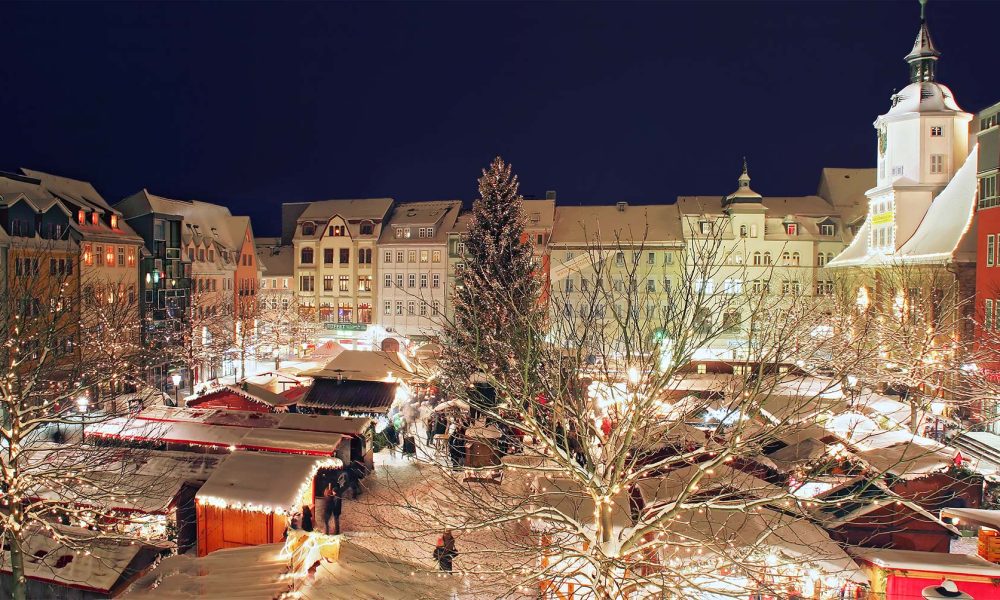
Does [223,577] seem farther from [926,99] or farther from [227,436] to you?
[926,99]

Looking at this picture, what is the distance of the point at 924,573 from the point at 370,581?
945 centimetres

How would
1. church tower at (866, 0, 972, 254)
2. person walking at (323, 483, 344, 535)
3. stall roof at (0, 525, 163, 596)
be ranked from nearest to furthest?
stall roof at (0, 525, 163, 596)
person walking at (323, 483, 344, 535)
church tower at (866, 0, 972, 254)

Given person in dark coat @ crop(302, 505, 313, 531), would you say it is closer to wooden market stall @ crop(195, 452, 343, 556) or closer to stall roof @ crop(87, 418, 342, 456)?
wooden market stall @ crop(195, 452, 343, 556)

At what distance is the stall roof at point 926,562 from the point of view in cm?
1059

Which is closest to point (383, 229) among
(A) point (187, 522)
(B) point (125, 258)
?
(B) point (125, 258)

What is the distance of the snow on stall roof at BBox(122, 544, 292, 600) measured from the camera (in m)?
9.73

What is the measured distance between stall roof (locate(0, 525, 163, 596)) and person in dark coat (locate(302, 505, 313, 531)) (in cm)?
353

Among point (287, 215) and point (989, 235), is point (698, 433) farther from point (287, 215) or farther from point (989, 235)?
point (287, 215)

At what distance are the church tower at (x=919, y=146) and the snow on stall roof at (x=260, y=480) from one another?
3660cm

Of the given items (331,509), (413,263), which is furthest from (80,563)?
(413,263)

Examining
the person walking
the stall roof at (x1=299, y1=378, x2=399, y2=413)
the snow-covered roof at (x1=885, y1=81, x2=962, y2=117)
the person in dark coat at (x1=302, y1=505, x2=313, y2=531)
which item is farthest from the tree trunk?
the snow-covered roof at (x1=885, y1=81, x2=962, y2=117)

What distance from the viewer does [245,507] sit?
14.5 meters

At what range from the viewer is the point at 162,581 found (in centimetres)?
1027

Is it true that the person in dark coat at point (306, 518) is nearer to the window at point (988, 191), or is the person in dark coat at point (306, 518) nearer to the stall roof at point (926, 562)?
the stall roof at point (926, 562)
